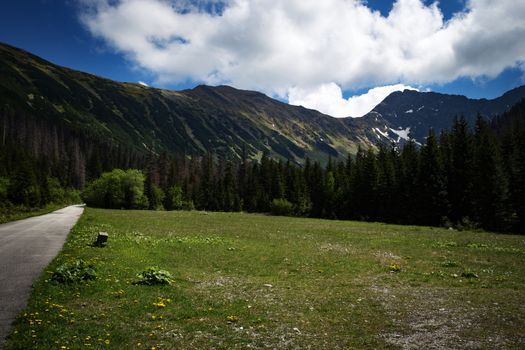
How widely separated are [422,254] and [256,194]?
106 meters

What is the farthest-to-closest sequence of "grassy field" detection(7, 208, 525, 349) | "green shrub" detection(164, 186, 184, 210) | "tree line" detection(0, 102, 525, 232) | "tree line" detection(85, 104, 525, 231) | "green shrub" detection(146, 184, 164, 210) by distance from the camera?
"green shrub" detection(164, 186, 184, 210), "green shrub" detection(146, 184, 164, 210), "tree line" detection(0, 102, 525, 232), "tree line" detection(85, 104, 525, 231), "grassy field" detection(7, 208, 525, 349)

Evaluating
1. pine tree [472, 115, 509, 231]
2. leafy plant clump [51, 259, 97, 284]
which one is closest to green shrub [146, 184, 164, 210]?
pine tree [472, 115, 509, 231]

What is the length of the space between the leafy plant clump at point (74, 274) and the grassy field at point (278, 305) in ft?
1.46

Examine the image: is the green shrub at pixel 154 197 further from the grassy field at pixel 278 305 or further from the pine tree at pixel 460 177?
the grassy field at pixel 278 305

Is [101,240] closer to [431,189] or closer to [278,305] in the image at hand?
[278,305]

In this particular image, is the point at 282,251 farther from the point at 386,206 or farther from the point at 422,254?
the point at 386,206

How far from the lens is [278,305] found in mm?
14086

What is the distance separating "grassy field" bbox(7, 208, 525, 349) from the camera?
10.3 m

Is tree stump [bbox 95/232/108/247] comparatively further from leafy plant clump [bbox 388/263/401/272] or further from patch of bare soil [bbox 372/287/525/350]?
leafy plant clump [bbox 388/263/401/272]

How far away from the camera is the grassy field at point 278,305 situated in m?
10.3

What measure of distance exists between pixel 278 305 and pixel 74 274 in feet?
32.5

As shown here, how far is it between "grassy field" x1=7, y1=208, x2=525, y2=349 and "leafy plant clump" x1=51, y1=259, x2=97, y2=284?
45 cm

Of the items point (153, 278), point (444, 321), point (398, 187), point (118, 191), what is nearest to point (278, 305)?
point (444, 321)

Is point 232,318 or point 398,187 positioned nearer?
point 232,318
